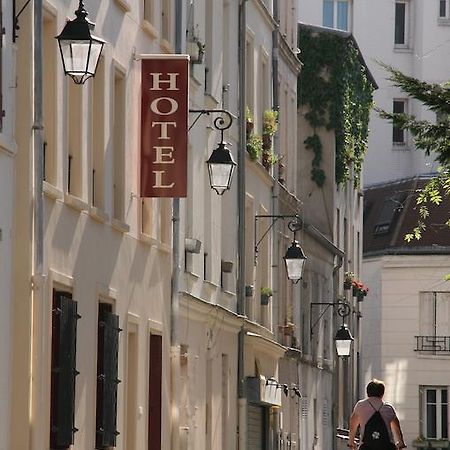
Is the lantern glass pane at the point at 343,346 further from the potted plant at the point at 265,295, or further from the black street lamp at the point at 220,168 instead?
the black street lamp at the point at 220,168

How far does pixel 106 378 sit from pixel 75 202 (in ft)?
9.02

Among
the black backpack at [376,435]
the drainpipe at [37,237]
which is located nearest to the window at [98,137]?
the drainpipe at [37,237]

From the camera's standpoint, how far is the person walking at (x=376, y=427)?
2034cm

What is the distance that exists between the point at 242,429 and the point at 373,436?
16938 millimetres

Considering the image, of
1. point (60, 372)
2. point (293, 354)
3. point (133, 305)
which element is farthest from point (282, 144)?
point (60, 372)

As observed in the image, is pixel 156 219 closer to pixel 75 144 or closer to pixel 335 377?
pixel 75 144

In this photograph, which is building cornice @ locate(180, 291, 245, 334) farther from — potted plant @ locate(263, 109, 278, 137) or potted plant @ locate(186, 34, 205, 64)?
potted plant @ locate(263, 109, 278, 137)

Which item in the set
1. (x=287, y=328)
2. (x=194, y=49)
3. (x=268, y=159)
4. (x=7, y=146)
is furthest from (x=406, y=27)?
(x=7, y=146)

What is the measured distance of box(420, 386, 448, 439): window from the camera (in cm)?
7031

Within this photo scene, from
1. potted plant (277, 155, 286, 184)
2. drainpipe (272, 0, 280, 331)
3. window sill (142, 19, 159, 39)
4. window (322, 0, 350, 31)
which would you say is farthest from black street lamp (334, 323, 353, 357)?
window (322, 0, 350, 31)

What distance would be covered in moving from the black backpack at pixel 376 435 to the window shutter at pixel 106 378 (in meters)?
4.28

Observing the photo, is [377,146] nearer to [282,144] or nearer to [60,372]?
[282,144]

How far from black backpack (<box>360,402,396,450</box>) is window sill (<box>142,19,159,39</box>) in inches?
322

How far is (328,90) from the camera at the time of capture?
54062 mm
